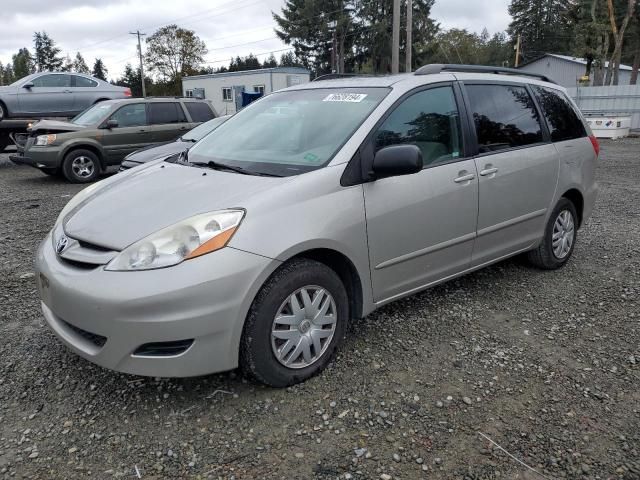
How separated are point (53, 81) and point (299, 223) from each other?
42.3 feet

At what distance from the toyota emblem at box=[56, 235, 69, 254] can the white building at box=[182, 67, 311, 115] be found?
27560 mm

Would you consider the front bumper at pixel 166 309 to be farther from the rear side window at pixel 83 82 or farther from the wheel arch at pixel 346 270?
the rear side window at pixel 83 82

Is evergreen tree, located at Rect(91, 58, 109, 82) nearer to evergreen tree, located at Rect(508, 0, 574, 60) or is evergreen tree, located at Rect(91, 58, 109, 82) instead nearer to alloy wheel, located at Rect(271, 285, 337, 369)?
evergreen tree, located at Rect(508, 0, 574, 60)

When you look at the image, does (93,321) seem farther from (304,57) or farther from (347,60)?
(304,57)

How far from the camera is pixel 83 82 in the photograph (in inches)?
539

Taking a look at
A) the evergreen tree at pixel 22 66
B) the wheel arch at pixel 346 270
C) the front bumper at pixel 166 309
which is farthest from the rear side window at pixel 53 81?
the evergreen tree at pixel 22 66

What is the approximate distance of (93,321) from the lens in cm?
246

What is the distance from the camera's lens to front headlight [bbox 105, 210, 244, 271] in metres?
2.46

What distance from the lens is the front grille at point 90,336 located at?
2.51m

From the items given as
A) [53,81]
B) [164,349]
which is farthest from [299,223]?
[53,81]

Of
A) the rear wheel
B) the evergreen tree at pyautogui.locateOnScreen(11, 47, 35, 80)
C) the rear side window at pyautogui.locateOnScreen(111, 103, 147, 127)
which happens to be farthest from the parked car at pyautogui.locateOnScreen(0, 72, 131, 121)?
the evergreen tree at pyautogui.locateOnScreen(11, 47, 35, 80)

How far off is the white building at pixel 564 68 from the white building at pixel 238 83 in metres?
23.5

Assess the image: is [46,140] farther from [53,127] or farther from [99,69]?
[99,69]

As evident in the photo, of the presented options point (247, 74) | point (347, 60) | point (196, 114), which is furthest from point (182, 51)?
point (196, 114)
